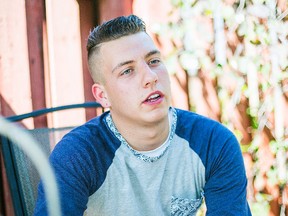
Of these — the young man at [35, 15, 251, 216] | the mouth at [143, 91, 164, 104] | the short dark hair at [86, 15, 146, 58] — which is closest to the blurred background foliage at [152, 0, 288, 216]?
the short dark hair at [86, 15, 146, 58]

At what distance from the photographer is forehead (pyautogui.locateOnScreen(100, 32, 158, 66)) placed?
1600 mm

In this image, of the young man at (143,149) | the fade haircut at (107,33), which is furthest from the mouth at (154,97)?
the fade haircut at (107,33)

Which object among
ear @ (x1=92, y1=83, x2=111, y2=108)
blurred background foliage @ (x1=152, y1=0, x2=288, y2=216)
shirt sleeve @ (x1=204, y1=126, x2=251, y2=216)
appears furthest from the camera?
blurred background foliage @ (x1=152, y1=0, x2=288, y2=216)

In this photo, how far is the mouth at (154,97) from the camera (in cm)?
154

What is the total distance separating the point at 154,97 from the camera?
5.07 ft

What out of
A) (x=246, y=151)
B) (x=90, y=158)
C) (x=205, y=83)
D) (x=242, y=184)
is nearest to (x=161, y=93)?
(x=90, y=158)

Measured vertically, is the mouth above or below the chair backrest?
above

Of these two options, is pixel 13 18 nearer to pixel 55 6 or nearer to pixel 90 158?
pixel 55 6

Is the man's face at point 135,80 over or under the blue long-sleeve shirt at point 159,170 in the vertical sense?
over

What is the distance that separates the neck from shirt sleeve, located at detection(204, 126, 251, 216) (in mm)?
184

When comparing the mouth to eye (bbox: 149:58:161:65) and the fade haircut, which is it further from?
the fade haircut

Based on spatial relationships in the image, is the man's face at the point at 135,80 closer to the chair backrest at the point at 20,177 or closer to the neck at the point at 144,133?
the neck at the point at 144,133

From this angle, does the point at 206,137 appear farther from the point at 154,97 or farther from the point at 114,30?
the point at 114,30

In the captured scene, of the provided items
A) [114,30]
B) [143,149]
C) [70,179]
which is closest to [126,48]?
[114,30]
